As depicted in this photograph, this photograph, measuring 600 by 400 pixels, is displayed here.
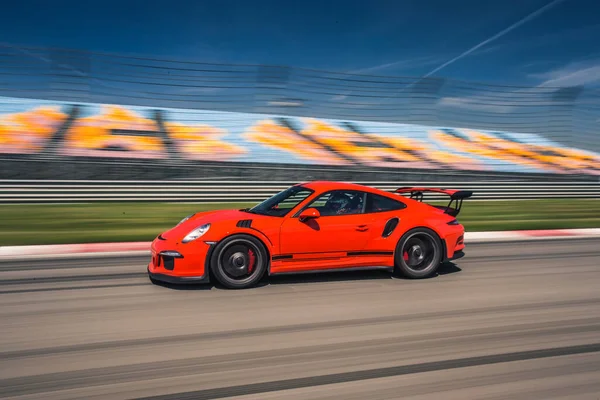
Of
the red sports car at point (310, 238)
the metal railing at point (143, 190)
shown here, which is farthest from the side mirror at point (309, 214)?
the metal railing at point (143, 190)

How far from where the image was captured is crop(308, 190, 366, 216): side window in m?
6.02

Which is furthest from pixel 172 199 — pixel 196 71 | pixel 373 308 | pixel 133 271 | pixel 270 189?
pixel 373 308

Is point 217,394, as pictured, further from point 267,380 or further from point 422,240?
point 422,240

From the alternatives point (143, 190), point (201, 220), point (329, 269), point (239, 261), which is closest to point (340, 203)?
point (329, 269)

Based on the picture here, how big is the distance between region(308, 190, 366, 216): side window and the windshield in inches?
6.9

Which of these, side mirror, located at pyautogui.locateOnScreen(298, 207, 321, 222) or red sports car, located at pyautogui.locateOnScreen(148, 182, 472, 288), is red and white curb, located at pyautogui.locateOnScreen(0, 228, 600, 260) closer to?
red sports car, located at pyautogui.locateOnScreen(148, 182, 472, 288)

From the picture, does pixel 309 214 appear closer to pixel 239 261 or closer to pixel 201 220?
pixel 239 261

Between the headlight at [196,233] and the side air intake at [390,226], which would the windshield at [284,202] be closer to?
the headlight at [196,233]

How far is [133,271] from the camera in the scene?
21.4 ft

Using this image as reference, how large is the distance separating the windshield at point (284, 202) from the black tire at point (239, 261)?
1.64 ft

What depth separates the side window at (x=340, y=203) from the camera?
19.7 feet

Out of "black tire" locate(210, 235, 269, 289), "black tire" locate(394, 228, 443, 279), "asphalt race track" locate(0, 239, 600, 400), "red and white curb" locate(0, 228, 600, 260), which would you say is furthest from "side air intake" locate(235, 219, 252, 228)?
"red and white curb" locate(0, 228, 600, 260)

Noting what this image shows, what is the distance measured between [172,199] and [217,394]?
11516mm

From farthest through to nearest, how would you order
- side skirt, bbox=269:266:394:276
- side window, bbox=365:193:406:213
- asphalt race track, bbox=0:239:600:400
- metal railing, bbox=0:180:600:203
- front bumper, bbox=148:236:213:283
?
1. metal railing, bbox=0:180:600:203
2. side window, bbox=365:193:406:213
3. side skirt, bbox=269:266:394:276
4. front bumper, bbox=148:236:213:283
5. asphalt race track, bbox=0:239:600:400
